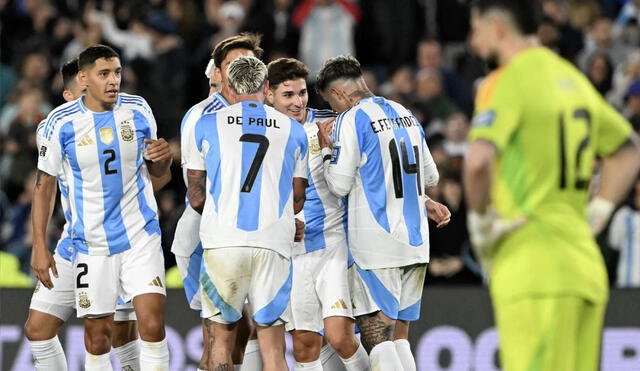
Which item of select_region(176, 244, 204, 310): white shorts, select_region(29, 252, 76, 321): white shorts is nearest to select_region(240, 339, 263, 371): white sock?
select_region(176, 244, 204, 310): white shorts

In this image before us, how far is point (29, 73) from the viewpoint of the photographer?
15.6 m

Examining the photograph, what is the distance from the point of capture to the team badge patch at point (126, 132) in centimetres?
836

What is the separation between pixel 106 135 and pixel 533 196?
3819 mm

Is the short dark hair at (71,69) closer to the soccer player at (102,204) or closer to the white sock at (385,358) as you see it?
the soccer player at (102,204)

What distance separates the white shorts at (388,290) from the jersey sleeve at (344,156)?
2.00ft

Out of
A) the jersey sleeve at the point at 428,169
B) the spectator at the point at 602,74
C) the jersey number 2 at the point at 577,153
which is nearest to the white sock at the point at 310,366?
the jersey sleeve at the point at 428,169

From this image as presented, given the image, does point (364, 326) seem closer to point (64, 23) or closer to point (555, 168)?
point (555, 168)

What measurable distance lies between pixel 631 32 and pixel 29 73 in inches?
306

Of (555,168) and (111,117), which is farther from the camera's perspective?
(111,117)

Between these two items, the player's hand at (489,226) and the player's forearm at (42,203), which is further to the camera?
the player's forearm at (42,203)

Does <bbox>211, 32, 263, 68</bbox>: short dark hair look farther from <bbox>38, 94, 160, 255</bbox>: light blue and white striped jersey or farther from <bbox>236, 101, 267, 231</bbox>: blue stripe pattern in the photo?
<bbox>236, 101, 267, 231</bbox>: blue stripe pattern

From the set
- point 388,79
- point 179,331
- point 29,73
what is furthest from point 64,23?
point 179,331

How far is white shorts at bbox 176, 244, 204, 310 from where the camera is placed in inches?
336

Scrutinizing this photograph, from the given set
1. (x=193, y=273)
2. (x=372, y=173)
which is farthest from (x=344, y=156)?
(x=193, y=273)
